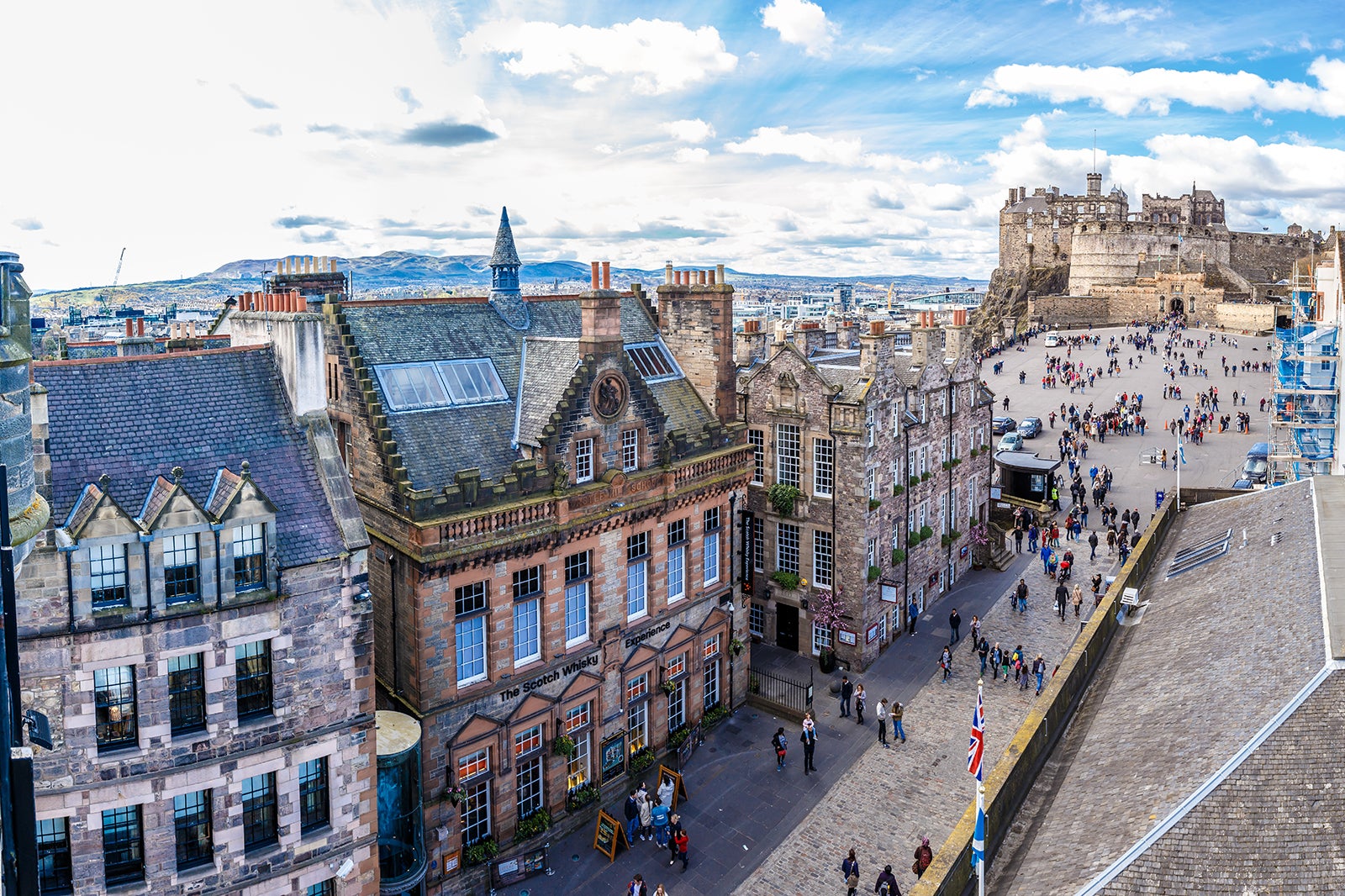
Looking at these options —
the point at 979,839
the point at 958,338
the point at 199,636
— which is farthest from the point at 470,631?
the point at 958,338

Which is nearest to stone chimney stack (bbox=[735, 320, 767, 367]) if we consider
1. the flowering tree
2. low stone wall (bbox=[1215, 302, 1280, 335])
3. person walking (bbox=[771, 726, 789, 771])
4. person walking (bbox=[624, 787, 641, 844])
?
the flowering tree

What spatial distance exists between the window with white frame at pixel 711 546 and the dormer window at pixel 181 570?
52.1 feet

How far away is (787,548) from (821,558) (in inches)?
58.5

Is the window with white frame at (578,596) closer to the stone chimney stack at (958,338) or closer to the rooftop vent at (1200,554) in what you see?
the rooftop vent at (1200,554)

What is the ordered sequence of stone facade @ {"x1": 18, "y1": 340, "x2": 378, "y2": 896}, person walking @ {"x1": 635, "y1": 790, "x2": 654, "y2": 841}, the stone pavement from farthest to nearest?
person walking @ {"x1": 635, "y1": 790, "x2": 654, "y2": 841}
the stone pavement
stone facade @ {"x1": 18, "y1": 340, "x2": 378, "y2": 896}

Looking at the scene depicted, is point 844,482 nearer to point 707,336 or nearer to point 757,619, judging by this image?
point 757,619

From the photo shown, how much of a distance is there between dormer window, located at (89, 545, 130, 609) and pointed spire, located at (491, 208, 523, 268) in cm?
1489

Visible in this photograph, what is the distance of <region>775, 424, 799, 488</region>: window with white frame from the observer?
115 feet

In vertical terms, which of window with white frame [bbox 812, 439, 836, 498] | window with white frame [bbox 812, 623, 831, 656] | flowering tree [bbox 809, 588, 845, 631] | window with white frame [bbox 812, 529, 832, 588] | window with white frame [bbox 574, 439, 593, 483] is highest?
window with white frame [bbox 574, 439, 593, 483]

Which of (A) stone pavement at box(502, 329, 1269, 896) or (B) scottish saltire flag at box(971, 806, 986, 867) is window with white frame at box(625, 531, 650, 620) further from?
(B) scottish saltire flag at box(971, 806, 986, 867)

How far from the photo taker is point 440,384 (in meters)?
24.3

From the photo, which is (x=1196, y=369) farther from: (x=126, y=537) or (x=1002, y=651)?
(x=126, y=537)

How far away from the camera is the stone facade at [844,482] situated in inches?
1328

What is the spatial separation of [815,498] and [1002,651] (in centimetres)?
904
